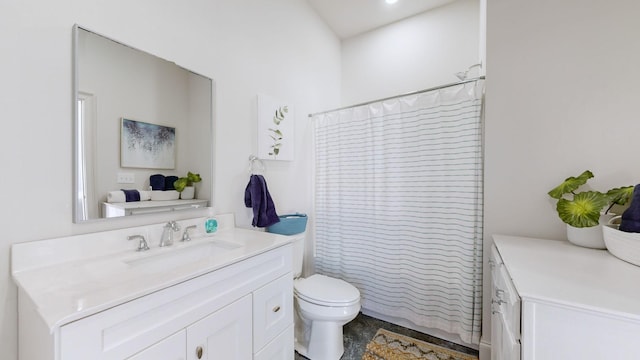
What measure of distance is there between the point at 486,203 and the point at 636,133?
713 millimetres

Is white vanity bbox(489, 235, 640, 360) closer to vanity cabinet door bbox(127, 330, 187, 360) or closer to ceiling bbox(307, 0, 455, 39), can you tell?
vanity cabinet door bbox(127, 330, 187, 360)

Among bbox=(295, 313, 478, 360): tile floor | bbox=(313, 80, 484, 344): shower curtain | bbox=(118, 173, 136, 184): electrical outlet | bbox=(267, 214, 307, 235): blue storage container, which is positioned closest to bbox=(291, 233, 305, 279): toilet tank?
bbox=(267, 214, 307, 235): blue storage container

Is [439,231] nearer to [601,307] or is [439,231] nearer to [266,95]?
[601,307]

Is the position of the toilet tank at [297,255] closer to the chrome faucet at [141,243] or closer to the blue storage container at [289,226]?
the blue storage container at [289,226]

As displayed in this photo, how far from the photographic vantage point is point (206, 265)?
96cm

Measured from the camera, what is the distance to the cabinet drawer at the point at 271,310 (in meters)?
1.16

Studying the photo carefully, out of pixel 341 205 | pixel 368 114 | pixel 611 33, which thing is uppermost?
pixel 611 33

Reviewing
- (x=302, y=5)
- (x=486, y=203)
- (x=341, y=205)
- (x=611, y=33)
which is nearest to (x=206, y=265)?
(x=341, y=205)

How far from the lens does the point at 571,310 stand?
72 cm

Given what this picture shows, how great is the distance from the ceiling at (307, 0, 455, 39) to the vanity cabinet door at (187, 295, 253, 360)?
8.70 ft

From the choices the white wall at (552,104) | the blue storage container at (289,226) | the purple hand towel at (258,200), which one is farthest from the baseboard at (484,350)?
the purple hand towel at (258,200)

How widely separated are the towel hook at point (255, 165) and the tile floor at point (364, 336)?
1321 mm

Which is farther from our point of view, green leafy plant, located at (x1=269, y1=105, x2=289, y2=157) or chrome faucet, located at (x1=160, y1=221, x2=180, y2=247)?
green leafy plant, located at (x1=269, y1=105, x2=289, y2=157)

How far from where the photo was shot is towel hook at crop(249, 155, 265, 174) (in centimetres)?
177
